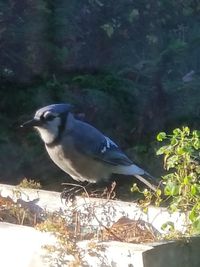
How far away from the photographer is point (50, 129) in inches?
166

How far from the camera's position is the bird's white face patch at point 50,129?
13.7 feet

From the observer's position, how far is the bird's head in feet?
13.6

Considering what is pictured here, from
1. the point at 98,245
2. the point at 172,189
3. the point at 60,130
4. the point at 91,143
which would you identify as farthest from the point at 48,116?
the point at 98,245

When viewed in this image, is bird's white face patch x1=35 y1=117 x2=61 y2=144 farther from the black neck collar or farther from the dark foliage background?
the dark foliage background

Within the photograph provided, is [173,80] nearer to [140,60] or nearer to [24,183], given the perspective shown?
[140,60]

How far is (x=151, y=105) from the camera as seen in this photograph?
6527 millimetres

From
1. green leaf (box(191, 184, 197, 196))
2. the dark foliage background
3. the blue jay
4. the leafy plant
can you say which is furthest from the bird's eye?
the dark foliage background

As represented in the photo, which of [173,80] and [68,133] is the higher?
[173,80]

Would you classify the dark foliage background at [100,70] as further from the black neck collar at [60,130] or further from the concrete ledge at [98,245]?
the concrete ledge at [98,245]

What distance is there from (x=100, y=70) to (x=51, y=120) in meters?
2.31

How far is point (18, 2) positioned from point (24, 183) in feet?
8.77

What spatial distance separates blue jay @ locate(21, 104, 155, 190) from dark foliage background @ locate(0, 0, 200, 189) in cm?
179

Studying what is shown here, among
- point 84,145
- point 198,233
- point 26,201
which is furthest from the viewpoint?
point 84,145

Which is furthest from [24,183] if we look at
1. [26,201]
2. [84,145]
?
[84,145]
